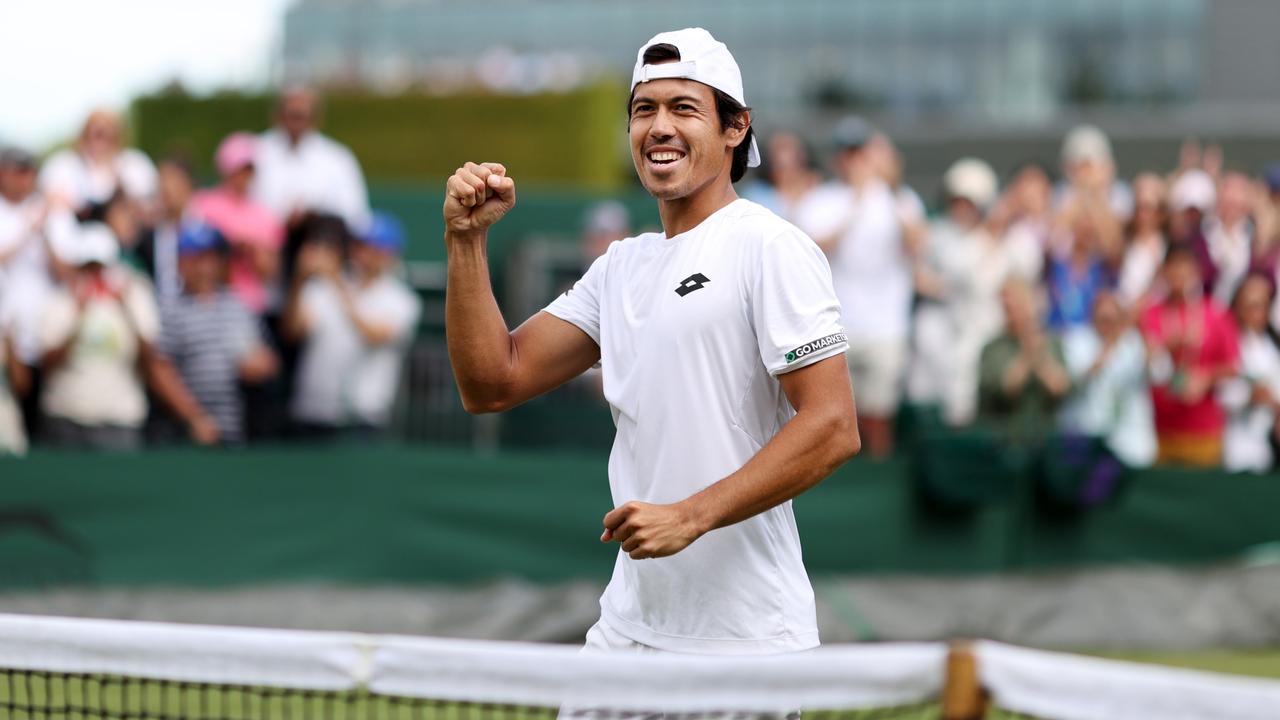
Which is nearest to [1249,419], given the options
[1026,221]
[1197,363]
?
[1197,363]

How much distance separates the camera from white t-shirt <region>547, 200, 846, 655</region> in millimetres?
3574

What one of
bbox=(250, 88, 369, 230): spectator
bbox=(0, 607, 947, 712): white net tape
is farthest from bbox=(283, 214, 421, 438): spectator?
bbox=(0, 607, 947, 712): white net tape

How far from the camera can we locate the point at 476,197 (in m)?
3.68

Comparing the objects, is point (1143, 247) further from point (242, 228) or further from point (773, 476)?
point (773, 476)

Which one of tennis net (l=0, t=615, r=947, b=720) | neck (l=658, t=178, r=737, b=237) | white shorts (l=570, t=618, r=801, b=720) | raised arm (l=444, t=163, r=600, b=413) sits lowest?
white shorts (l=570, t=618, r=801, b=720)

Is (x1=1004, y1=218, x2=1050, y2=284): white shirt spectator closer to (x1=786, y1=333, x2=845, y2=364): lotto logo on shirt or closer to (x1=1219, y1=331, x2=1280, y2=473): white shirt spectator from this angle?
(x1=1219, y1=331, x2=1280, y2=473): white shirt spectator

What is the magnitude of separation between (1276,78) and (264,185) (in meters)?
23.7

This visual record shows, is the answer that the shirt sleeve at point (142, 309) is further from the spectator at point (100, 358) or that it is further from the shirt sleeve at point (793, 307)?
the shirt sleeve at point (793, 307)

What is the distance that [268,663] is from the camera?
3.49 meters

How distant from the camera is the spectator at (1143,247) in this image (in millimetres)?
10680

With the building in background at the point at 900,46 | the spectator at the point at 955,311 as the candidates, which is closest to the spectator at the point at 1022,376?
the spectator at the point at 955,311

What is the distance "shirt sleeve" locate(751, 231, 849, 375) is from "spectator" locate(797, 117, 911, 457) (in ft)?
21.8

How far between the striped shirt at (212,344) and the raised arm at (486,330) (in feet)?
19.0

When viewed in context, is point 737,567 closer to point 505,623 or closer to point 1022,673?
point 1022,673
